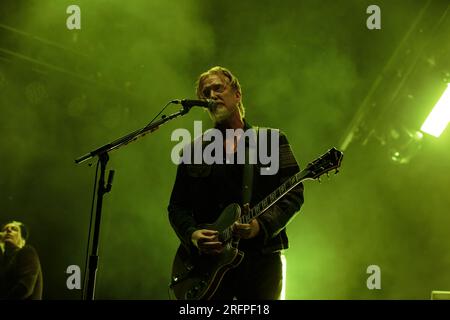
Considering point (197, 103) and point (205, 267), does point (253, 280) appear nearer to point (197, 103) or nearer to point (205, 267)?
point (205, 267)

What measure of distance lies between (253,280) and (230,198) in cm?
48

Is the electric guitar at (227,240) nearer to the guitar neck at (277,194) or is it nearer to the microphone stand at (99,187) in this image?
the guitar neck at (277,194)

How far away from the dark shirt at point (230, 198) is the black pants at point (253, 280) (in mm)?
60

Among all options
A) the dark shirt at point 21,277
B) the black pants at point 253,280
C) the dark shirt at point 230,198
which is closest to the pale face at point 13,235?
the dark shirt at point 21,277

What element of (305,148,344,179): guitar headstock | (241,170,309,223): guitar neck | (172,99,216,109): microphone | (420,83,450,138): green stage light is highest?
(420,83,450,138): green stage light

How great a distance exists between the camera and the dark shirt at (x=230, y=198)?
2.47m

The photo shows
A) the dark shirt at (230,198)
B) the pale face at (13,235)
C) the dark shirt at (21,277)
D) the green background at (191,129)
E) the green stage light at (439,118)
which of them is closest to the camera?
the dark shirt at (230,198)

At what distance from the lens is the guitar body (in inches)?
96.4

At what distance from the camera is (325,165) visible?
2.52m

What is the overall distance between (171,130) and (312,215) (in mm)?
2037

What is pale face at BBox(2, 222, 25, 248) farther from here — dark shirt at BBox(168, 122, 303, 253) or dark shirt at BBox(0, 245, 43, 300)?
dark shirt at BBox(168, 122, 303, 253)

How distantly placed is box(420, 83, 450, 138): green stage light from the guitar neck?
279cm

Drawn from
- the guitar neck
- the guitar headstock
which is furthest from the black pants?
the guitar headstock
